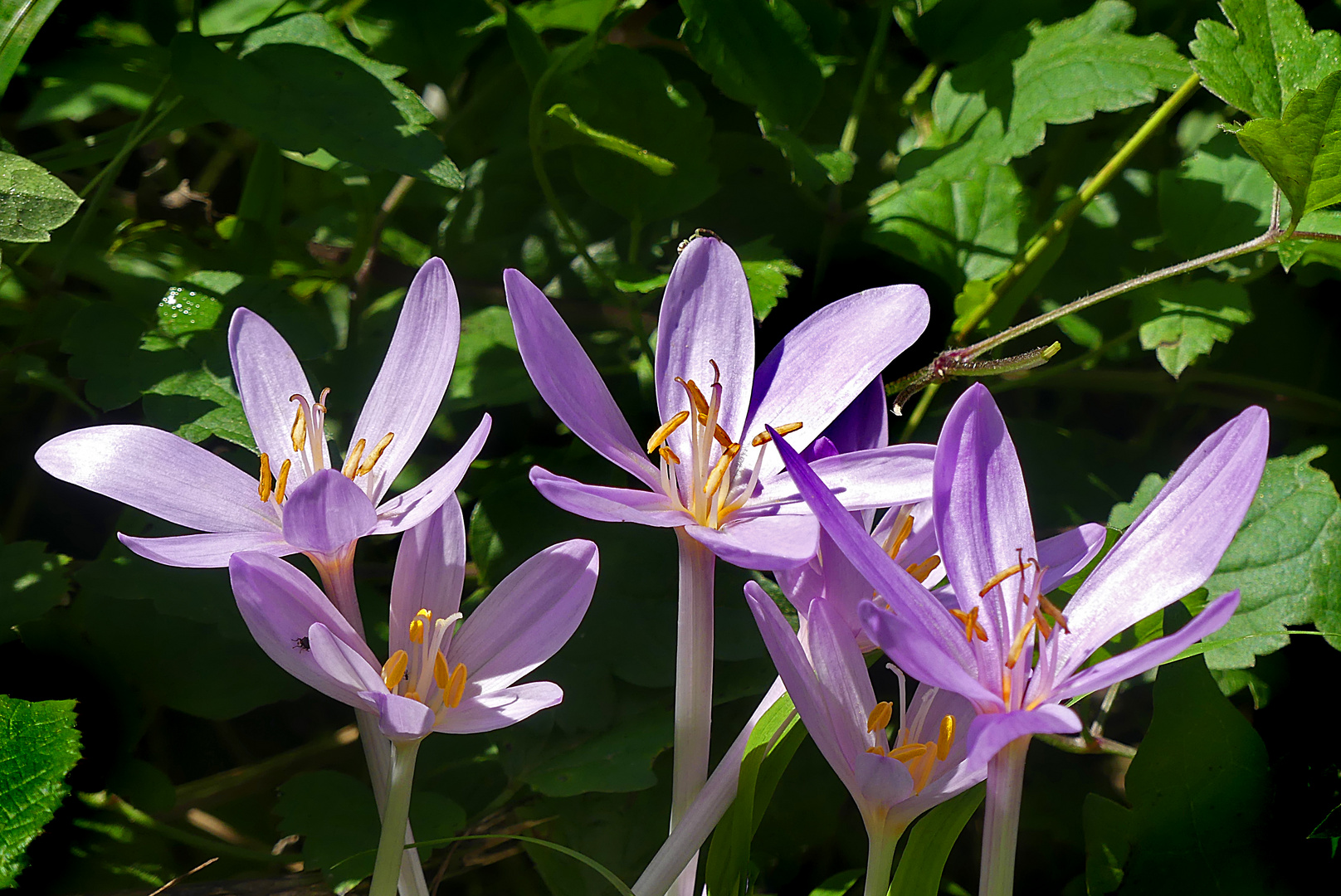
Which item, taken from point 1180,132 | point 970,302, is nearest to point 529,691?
point 970,302

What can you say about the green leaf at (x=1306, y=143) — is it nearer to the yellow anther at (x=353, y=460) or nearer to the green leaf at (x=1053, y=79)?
the green leaf at (x=1053, y=79)

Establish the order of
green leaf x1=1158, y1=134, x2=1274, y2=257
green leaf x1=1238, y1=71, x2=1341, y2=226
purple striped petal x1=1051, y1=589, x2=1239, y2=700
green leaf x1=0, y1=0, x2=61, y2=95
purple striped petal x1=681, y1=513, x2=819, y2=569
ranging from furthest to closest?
green leaf x1=1158, y1=134, x2=1274, y2=257, green leaf x1=0, y1=0, x2=61, y2=95, green leaf x1=1238, y1=71, x2=1341, y2=226, purple striped petal x1=681, y1=513, x2=819, y2=569, purple striped petal x1=1051, y1=589, x2=1239, y2=700

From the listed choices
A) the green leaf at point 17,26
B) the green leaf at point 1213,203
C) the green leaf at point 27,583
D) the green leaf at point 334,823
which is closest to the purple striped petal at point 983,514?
the green leaf at point 334,823

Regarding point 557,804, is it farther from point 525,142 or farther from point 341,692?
point 525,142

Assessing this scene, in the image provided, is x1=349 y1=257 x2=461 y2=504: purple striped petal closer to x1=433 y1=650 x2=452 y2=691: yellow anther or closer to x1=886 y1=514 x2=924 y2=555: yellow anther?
x1=433 y1=650 x2=452 y2=691: yellow anther

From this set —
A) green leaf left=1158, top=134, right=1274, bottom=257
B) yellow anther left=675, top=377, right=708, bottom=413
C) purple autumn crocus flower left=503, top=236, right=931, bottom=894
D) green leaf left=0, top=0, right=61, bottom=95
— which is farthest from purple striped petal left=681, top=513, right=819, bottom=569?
green leaf left=0, top=0, right=61, bottom=95
